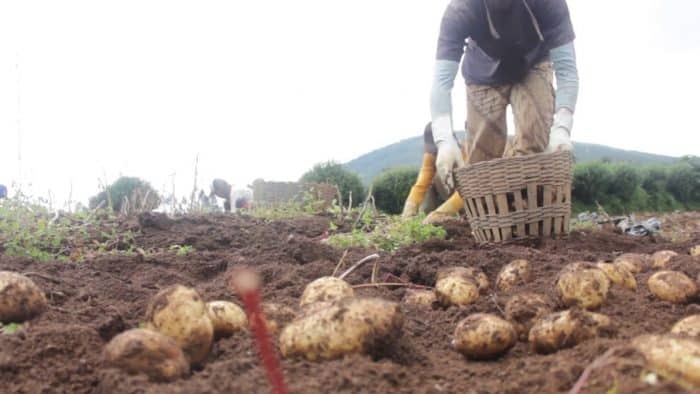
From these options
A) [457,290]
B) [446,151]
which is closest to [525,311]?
[457,290]

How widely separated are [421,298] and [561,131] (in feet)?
8.94

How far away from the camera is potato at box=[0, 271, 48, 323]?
6.56 ft

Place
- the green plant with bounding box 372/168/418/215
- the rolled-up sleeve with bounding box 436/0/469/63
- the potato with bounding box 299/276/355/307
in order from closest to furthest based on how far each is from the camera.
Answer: the potato with bounding box 299/276/355/307, the rolled-up sleeve with bounding box 436/0/469/63, the green plant with bounding box 372/168/418/215

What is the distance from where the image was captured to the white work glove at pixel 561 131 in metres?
4.73

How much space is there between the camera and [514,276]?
2635mm

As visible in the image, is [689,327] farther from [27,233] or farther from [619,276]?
[27,233]

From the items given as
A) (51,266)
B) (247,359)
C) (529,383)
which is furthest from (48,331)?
(51,266)

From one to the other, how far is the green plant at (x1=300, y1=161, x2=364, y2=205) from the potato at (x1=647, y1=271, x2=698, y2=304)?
41.3ft

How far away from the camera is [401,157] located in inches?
2483

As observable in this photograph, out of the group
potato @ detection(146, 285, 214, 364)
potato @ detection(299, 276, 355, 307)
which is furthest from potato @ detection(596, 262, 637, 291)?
potato @ detection(146, 285, 214, 364)

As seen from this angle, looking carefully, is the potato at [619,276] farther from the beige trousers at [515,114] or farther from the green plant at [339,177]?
the green plant at [339,177]

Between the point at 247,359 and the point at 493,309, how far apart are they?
3.57 feet

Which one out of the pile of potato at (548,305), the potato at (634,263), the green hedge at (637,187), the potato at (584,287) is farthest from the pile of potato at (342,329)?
the green hedge at (637,187)

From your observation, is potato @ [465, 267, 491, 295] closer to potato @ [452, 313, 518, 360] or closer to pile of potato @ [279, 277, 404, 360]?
potato @ [452, 313, 518, 360]
